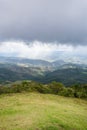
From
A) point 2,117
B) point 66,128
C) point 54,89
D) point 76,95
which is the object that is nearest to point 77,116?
point 66,128

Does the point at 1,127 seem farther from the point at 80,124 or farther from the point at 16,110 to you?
the point at 80,124

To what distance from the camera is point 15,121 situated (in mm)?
32344

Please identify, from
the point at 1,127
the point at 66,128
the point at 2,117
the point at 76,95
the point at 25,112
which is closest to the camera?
the point at 1,127

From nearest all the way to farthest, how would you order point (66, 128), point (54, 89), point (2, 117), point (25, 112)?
point (66, 128), point (2, 117), point (25, 112), point (54, 89)

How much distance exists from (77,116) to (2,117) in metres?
13.7

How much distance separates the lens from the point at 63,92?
83.1 m

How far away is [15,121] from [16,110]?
283 inches

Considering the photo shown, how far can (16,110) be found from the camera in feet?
130

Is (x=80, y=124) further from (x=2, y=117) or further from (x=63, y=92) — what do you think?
(x=63, y=92)

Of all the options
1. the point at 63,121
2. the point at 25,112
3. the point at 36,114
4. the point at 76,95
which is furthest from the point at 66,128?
the point at 76,95

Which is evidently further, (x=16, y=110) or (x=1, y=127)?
(x=16, y=110)

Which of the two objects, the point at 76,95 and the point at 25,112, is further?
the point at 76,95

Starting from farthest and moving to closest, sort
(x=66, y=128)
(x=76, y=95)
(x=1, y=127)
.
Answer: (x=76, y=95) → (x=66, y=128) → (x=1, y=127)

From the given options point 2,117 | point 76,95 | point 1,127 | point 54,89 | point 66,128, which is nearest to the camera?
point 1,127
